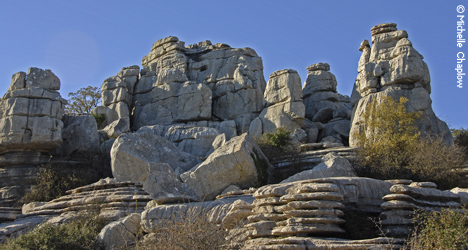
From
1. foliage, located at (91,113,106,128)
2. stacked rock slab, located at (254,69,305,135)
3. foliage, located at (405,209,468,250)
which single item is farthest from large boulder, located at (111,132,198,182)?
foliage, located at (91,113,106,128)

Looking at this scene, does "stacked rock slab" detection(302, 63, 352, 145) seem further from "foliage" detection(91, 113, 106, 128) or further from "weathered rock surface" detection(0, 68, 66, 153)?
"weathered rock surface" detection(0, 68, 66, 153)

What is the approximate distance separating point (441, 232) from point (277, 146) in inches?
539

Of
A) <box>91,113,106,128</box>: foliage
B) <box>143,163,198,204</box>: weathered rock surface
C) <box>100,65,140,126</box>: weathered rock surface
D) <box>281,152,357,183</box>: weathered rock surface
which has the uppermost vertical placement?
<box>100,65,140,126</box>: weathered rock surface

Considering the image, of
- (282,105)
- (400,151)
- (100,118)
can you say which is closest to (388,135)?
(400,151)

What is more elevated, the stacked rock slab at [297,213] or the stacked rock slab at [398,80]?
the stacked rock slab at [398,80]

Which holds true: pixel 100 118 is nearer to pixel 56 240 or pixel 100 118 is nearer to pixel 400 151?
pixel 400 151

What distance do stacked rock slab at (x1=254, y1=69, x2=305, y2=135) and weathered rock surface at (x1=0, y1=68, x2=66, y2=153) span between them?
11.0 metres

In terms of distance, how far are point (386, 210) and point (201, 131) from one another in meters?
15.8

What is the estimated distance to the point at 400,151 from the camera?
1883 centimetres

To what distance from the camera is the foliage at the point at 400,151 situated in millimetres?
17031

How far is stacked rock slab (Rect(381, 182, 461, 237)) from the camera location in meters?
9.71

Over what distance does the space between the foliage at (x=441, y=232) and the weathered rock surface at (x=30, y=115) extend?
18.7 meters

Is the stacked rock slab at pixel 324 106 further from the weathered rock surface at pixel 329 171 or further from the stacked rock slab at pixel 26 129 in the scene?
the stacked rock slab at pixel 26 129

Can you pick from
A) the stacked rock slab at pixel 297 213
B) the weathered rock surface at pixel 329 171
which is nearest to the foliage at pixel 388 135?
the weathered rock surface at pixel 329 171
